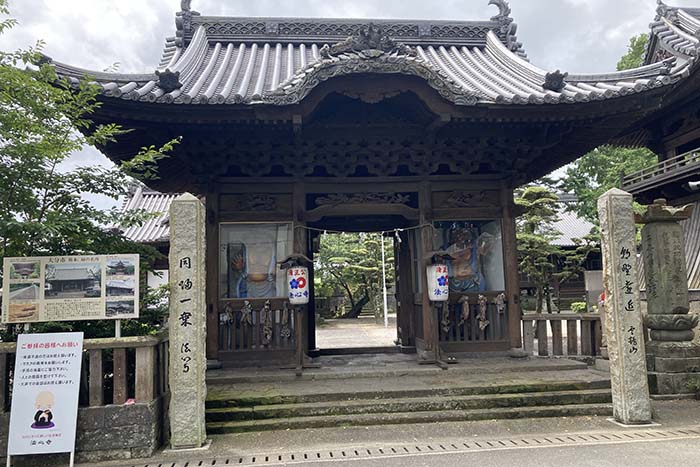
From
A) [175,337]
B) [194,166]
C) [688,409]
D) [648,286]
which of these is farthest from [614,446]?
[194,166]

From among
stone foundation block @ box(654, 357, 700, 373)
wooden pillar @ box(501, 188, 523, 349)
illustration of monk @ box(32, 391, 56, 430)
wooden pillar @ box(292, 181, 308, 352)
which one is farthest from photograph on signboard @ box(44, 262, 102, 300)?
stone foundation block @ box(654, 357, 700, 373)

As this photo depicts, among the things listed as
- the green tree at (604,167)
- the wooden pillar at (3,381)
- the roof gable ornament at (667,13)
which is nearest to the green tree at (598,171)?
the green tree at (604,167)

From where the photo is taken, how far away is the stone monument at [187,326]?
4.80 metres

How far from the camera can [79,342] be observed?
4.50m

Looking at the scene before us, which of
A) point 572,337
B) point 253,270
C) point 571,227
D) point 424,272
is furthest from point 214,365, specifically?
point 571,227

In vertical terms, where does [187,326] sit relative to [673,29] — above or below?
below

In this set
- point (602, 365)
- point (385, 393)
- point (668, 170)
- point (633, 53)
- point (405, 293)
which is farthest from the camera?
point (633, 53)

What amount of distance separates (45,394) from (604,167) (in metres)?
25.4

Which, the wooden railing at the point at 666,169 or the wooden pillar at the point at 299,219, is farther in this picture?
the wooden railing at the point at 666,169

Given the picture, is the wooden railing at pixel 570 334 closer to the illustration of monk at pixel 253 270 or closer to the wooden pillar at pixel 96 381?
the illustration of monk at pixel 253 270

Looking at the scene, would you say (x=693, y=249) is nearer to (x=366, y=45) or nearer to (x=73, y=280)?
(x=366, y=45)

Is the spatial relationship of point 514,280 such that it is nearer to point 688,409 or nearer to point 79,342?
point 688,409

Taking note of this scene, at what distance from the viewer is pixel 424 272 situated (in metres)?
7.56

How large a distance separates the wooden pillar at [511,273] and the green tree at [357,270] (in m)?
17.2
